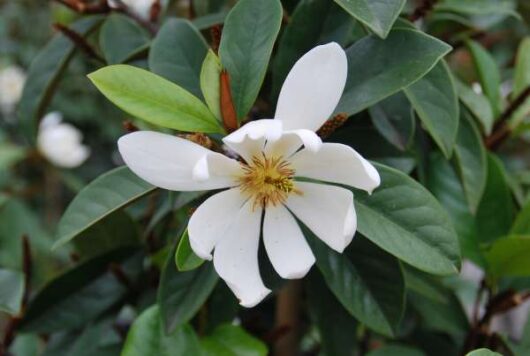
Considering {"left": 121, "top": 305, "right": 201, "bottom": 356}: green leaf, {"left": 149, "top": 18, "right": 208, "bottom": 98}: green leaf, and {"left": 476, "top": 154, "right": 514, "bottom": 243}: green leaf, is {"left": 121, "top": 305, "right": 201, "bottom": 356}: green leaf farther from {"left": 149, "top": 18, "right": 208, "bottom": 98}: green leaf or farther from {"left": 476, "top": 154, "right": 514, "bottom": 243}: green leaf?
{"left": 476, "top": 154, "right": 514, "bottom": 243}: green leaf

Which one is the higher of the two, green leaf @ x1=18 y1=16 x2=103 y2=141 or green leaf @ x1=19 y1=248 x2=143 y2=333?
green leaf @ x1=18 y1=16 x2=103 y2=141

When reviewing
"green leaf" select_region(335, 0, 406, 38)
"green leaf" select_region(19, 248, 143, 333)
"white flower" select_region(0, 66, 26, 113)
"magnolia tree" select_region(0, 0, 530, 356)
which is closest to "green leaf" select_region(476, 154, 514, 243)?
"magnolia tree" select_region(0, 0, 530, 356)

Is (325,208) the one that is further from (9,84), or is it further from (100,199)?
(9,84)

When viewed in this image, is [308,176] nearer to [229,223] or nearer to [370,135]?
[229,223]

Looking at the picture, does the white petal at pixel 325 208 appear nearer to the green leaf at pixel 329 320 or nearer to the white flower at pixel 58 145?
the green leaf at pixel 329 320

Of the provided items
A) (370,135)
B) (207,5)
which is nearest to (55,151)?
(207,5)

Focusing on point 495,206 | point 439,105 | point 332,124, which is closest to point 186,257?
point 332,124

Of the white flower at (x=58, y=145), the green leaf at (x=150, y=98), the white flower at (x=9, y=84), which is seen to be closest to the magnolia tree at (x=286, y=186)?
the green leaf at (x=150, y=98)
